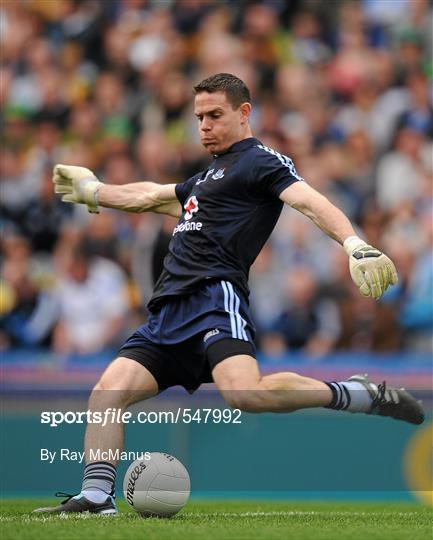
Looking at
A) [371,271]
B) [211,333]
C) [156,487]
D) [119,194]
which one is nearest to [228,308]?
[211,333]

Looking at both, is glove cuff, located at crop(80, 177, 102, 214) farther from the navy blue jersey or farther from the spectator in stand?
the spectator in stand

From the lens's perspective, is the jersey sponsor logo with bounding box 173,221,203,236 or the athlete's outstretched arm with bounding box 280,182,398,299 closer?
the athlete's outstretched arm with bounding box 280,182,398,299

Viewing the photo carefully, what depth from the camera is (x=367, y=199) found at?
1330 centimetres

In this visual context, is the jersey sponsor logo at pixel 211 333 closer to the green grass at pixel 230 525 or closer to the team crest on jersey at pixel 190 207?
the team crest on jersey at pixel 190 207

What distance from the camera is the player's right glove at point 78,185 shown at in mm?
7867

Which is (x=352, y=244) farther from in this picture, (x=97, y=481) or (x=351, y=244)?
(x=97, y=481)

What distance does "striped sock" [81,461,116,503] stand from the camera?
21.9 ft

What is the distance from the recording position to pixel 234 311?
22.3 feet

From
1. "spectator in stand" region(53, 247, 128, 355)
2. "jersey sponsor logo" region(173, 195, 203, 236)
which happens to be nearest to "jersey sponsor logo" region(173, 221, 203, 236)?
"jersey sponsor logo" region(173, 195, 203, 236)

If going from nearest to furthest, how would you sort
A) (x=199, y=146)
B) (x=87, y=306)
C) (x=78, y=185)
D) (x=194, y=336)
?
1. (x=194, y=336)
2. (x=78, y=185)
3. (x=87, y=306)
4. (x=199, y=146)

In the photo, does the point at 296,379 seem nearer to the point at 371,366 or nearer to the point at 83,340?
the point at 371,366

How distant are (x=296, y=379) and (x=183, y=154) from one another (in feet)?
24.0

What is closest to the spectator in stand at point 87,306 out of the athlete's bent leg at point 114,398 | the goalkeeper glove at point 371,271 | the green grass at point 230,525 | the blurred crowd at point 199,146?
the blurred crowd at point 199,146

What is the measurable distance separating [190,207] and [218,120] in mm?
532
